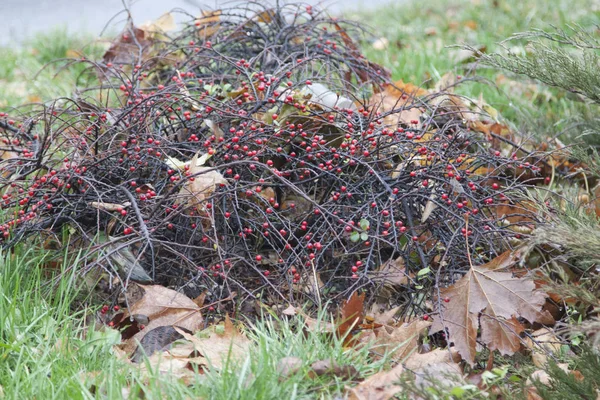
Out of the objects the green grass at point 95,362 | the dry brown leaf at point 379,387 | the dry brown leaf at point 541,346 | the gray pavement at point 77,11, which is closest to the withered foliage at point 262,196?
the green grass at point 95,362

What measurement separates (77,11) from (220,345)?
22.1 ft

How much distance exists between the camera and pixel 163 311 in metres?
2.34

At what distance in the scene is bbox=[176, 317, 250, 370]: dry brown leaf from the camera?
2.06 m

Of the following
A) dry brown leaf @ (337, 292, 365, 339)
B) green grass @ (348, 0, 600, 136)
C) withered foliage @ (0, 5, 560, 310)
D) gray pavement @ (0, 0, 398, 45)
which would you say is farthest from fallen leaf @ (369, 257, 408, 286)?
gray pavement @ (0, 0, 398, 45)

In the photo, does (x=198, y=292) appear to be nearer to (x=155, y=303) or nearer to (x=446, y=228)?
(x=155, y=303)

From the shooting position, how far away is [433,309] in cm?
239

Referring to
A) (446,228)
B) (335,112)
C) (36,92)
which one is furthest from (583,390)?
(36,92)

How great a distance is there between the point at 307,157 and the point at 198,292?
70 cm

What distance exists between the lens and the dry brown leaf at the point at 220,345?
206 centimetres

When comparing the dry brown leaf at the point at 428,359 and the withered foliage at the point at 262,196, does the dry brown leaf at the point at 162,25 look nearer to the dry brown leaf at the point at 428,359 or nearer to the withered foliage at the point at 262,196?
the withered foliage at the point at 262,196

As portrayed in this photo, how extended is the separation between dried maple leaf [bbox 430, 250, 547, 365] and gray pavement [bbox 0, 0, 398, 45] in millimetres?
5062

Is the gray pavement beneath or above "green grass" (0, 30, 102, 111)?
above

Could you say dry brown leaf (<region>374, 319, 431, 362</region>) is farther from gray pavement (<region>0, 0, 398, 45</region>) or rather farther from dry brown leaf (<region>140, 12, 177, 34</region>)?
gray pavement (<region>0, 0, 398, 45</region>)

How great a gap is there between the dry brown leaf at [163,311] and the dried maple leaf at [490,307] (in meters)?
0.88
